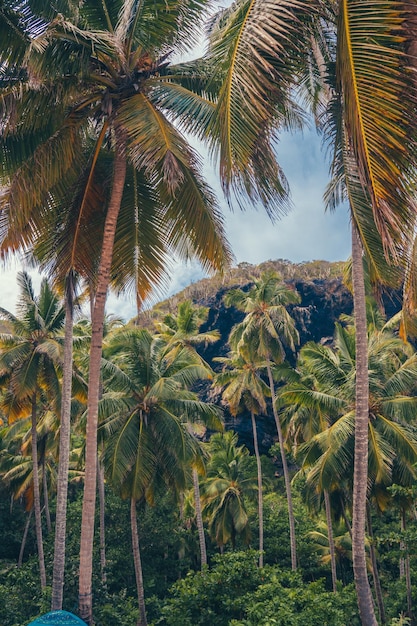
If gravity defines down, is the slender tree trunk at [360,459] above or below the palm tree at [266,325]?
below

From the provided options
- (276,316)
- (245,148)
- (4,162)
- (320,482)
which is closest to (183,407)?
(320,482)

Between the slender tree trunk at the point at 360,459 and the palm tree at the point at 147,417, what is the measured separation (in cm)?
798

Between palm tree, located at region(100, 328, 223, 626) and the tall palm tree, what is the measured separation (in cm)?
776

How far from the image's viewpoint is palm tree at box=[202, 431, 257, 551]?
25.1 meters

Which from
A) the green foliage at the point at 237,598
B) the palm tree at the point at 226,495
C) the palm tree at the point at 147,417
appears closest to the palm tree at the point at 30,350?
the palm tree at the point at 147,417

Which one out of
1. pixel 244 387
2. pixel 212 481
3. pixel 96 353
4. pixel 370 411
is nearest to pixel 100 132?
pixel 96 353

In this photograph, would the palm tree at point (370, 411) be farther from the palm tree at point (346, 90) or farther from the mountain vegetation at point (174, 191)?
the palm tree at point (346, 90)

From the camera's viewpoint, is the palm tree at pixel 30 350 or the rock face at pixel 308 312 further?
the rock face at pixel 308 312

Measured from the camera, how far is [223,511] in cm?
2545

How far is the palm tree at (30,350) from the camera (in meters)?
17.4

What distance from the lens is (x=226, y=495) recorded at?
25.7 m

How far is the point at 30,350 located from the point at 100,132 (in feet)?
35.0

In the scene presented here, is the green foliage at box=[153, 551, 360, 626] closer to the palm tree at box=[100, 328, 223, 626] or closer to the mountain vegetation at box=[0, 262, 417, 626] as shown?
the mountain vegetation at box=[0, 262, 417, 626]

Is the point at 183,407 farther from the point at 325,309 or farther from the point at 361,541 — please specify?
the point at 325,309
